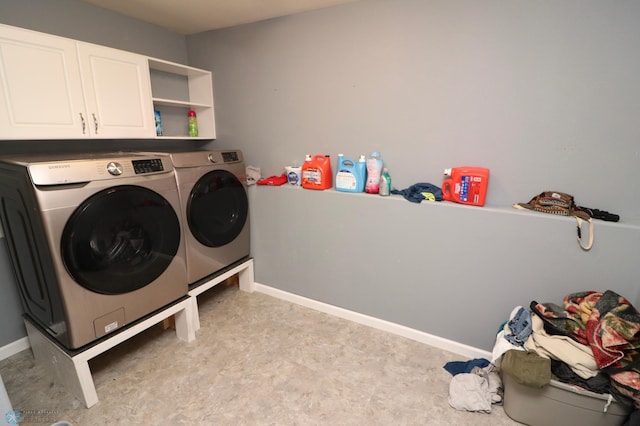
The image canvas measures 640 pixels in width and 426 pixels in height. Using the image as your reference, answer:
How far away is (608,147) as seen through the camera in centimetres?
154

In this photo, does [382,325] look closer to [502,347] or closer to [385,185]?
[502,347]

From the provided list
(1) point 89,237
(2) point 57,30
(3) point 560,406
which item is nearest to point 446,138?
(3) point 560,406

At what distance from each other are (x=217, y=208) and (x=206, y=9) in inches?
56.6

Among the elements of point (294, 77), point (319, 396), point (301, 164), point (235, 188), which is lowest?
point (319, 396)

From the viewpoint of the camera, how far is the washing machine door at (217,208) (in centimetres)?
209

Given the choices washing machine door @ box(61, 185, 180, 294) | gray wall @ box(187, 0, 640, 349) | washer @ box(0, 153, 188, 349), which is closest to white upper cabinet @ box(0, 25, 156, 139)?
washer @ box(0, 153, 188, 349)

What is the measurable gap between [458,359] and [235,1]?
278cm

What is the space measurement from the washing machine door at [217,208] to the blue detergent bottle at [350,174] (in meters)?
0.85

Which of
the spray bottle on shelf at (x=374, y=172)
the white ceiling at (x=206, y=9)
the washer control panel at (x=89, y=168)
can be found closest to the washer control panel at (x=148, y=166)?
the washer control panel at (x=89, y=168)

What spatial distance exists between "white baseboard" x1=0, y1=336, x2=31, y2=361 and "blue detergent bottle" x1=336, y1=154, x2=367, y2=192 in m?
2.35

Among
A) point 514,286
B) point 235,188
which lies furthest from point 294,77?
point 514,286

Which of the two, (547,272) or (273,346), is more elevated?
(547,272)

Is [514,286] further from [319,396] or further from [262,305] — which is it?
[262,305]

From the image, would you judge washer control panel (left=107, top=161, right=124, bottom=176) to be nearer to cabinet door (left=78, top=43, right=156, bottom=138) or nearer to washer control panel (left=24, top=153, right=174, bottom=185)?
washer control panel (left=24, top=153, right=174, bottom=185)
